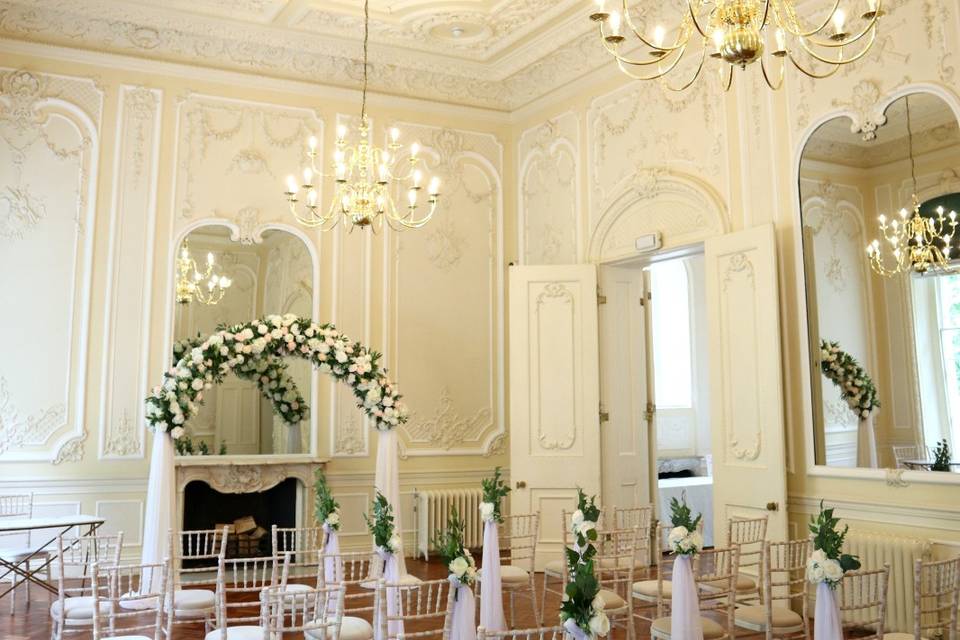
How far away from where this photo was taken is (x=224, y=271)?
832cm

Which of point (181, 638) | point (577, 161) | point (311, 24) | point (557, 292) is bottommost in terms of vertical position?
point (181, 638)

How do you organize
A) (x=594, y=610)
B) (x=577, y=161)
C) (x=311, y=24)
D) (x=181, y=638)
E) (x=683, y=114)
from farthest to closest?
(x=577, y=161), (x=311, y=24), (x=683, y=114), (x=181, y=638), (x=594, y=610)

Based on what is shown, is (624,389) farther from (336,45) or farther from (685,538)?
(336,45)

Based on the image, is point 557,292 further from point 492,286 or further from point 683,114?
point 683,114

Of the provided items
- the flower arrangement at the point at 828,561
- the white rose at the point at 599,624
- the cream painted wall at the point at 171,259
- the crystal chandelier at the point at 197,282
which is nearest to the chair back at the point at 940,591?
the flower arrangement at the point at 828,561

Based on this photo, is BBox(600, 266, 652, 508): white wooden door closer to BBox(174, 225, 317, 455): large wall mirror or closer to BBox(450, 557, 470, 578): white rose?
BBox(174, 225, 317, 455): large wall mirror

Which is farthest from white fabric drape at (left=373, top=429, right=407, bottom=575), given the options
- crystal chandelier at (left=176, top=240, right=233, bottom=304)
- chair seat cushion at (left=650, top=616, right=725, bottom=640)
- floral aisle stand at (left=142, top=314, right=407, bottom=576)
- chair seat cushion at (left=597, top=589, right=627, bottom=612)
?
chair seat cushion at (left=650, top=616, right=725, bottom=640)

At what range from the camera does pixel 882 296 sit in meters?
5.78

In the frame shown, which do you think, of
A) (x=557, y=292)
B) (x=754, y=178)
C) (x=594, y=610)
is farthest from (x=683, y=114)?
(x=594, y=610)

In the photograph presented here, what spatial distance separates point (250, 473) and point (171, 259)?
6.96 feet

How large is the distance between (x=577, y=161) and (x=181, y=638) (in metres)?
5.55

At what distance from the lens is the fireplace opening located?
8000 millimetres

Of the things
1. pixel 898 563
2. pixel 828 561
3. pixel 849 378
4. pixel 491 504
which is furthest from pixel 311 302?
pixel 828 561

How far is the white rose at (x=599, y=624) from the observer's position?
9.42ft
